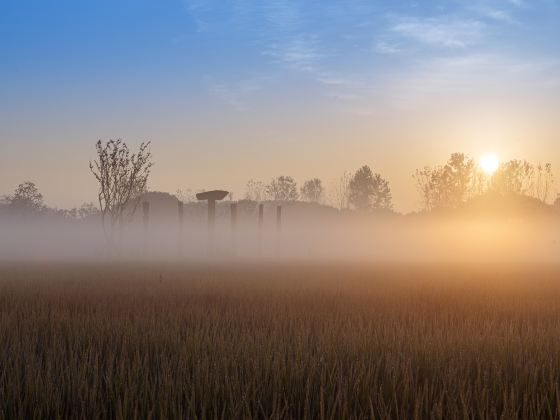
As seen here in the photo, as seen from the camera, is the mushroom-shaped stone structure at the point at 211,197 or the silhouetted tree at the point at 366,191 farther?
the silhouetted tree at the point at 366,191

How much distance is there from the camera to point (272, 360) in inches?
171

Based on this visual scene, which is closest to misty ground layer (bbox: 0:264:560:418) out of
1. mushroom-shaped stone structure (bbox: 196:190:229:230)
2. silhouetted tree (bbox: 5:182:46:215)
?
mushroom-shaped stone structure (bbox: 196:190:229:230)

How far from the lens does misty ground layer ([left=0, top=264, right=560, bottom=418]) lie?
3193mm

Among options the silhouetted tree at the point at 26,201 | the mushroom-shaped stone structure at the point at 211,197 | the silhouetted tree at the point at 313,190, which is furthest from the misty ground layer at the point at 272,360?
the silhouetted tree at the point at 313,190

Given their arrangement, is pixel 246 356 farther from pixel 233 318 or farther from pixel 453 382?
pixel 233 318

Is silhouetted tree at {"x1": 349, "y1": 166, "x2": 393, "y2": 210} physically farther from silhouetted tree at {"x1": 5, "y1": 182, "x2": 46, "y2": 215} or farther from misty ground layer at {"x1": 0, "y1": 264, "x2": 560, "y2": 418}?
misty ground layer at {"x1": 0, "y1": 264, "x2": 560, "y2": 418}

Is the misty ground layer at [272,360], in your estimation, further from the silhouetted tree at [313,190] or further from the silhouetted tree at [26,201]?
the silhouetted tree at [313,190]

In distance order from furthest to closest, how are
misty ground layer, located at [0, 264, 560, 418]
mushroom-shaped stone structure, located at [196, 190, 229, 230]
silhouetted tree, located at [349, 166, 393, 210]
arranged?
silhouetted tree, located at [349, 166, 393, 210] < mushroom-shaped stone structure, located at [196, 190, 229, 230] < misty ground layer, located at [0, 264, 560, 418]

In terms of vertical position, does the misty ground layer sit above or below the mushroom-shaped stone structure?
below

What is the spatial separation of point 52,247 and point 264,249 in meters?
18.9

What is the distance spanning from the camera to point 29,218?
61.9m

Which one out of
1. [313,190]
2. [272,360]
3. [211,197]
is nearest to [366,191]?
[313,190]

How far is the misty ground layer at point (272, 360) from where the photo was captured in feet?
10.5

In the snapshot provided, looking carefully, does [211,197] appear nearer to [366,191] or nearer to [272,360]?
[272,360]
